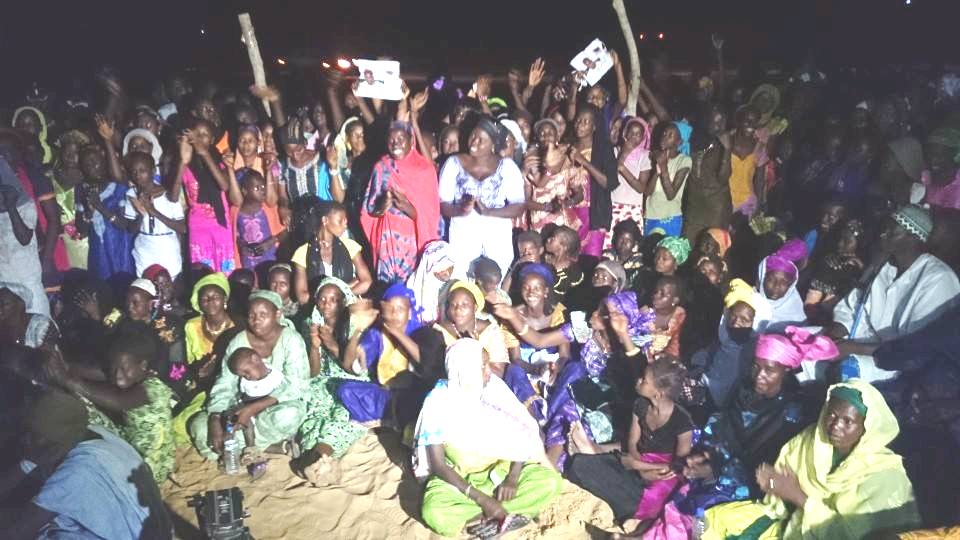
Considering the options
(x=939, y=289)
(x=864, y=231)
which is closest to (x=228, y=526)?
(x=939, y=289)

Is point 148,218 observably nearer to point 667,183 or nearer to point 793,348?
point 667,183

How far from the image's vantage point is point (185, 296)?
250 inches

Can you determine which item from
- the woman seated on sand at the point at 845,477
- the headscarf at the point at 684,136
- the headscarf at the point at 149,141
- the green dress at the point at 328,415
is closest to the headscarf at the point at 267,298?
the green dress at the point at 328,415

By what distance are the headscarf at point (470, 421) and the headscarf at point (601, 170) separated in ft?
9.32

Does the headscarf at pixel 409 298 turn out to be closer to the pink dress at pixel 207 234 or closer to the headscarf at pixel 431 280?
the headscarf at pixel 431 280

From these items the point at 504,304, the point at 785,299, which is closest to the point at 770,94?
the point at 785,299

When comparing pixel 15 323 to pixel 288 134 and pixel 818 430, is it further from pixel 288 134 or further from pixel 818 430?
pixel 818 430

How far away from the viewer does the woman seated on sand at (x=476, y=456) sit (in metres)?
4.10

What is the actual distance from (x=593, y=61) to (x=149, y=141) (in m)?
4.52

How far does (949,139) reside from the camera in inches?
220

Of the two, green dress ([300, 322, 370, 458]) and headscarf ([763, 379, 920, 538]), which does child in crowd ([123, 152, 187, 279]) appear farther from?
headscarf ([763, 379, 920, 538])

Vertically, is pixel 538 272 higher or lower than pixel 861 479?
higher

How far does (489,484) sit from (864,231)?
3861mm

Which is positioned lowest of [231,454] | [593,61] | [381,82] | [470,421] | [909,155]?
[231,454]
